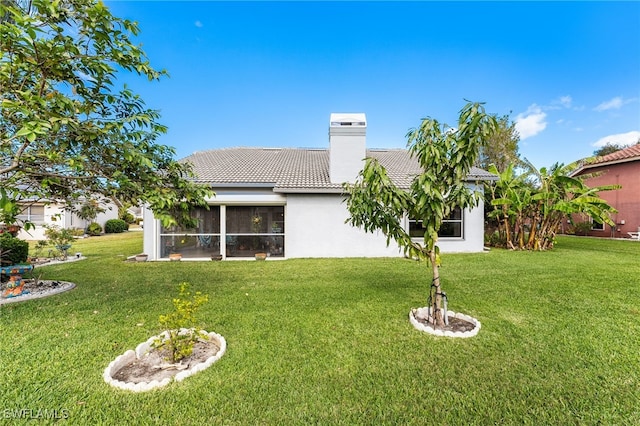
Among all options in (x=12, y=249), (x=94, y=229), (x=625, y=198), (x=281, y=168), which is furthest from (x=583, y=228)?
(x=94, y=229)

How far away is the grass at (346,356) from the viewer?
272cm

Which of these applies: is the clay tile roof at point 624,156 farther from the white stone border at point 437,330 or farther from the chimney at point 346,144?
the white stone border at point 437,330

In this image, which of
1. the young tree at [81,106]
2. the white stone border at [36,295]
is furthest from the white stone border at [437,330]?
the white stone border at [36,295]

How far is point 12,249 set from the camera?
859 centimetres

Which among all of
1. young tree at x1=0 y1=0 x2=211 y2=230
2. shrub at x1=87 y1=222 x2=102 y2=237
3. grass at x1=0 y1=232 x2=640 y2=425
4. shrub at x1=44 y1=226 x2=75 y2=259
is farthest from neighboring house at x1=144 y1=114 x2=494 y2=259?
shrub at x1=87 y1=222 x2=102 y2=237

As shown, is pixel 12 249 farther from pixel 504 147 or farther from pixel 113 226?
pixel 504 147

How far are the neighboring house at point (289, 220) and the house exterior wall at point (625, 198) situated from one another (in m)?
16.2

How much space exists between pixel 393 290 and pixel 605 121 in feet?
97.8

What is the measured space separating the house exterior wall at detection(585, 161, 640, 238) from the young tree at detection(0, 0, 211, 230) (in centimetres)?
2742

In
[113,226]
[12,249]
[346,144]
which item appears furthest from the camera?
[113,226]

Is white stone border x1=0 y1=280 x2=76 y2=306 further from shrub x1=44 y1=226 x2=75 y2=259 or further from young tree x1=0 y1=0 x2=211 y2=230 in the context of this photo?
shrub x1=44 y1=226 x2=75 y2=259

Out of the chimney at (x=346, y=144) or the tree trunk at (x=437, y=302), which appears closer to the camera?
the tree trunk at (x=437, y=302)

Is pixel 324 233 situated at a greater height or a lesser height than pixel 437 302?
greater

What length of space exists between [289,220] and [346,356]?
8.61 metres
